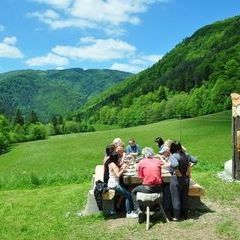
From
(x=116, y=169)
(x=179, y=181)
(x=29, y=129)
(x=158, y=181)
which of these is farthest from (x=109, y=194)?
(x=29, y=129)

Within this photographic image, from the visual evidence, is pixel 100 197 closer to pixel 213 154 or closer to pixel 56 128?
pixel 213 154

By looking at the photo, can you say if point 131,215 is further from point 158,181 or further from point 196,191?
point 196,191

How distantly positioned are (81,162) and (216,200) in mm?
54945

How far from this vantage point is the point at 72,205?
1619 centimetres

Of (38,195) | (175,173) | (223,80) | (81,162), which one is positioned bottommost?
(81,162)

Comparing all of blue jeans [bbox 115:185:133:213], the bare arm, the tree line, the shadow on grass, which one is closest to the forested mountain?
the tree line

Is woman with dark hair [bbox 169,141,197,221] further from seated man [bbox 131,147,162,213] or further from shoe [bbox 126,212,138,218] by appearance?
shoe [bbox 126,212,138,218]

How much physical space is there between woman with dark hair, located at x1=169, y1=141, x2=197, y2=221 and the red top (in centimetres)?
41

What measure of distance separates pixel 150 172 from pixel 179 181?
2.90ft

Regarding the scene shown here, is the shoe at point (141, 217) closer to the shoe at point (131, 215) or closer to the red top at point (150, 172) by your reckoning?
the shoe at point (131, 215)

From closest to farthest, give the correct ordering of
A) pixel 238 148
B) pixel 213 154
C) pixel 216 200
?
pixel 216 200 → pixel 238 148 → pixel 213 154

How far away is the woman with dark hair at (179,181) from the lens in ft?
42.0

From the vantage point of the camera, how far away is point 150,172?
12719 mm

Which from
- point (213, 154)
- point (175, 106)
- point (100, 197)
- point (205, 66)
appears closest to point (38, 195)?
point (100, 197)
